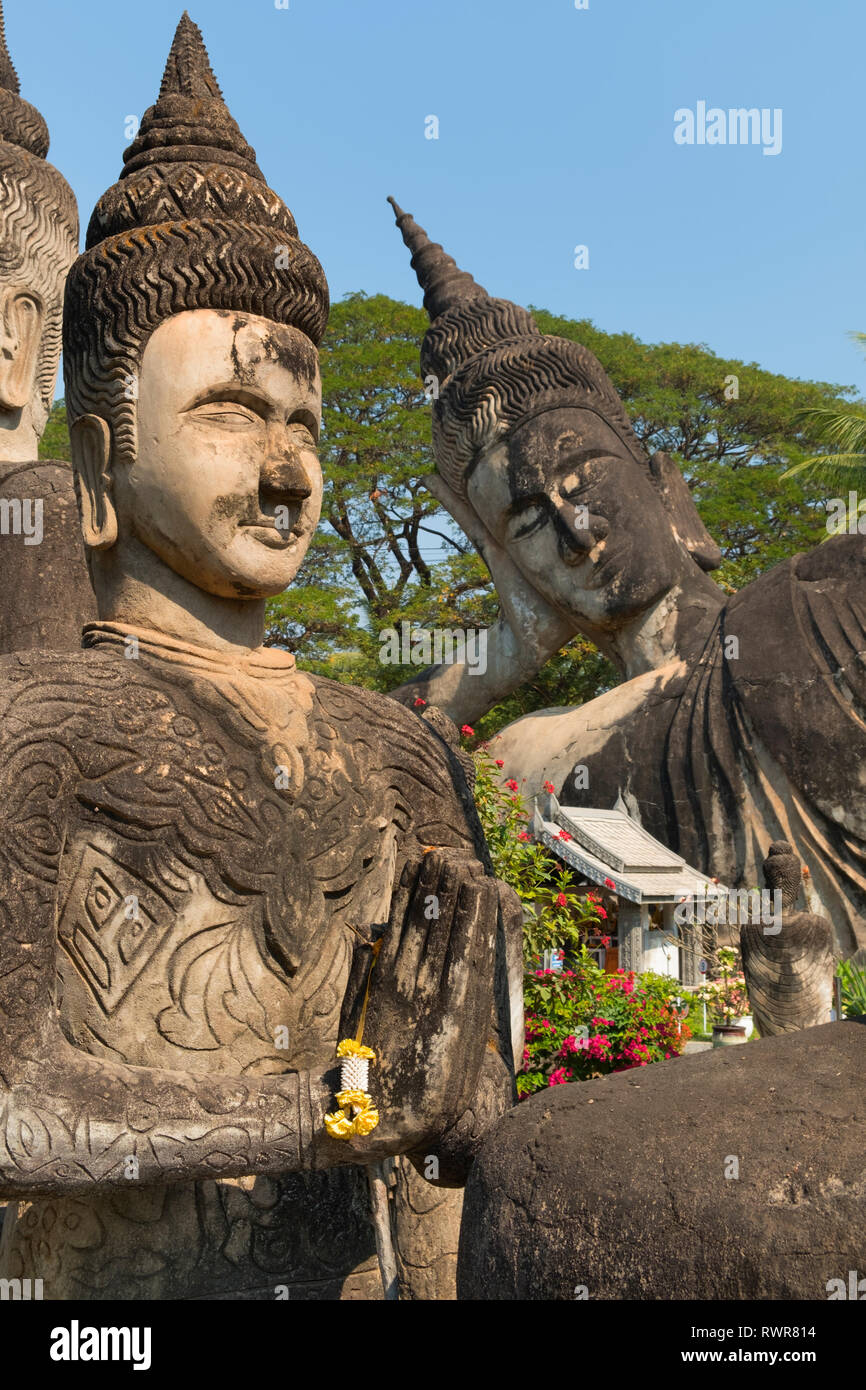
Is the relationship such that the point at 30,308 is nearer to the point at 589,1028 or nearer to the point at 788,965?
the point at 589,1028

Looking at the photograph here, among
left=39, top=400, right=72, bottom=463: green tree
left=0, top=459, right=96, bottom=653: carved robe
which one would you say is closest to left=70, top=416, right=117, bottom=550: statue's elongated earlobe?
left=0, top=459, right=96, bottom=653: carved robe

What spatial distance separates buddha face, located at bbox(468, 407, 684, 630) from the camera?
12508mm

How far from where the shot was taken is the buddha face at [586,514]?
12.5 meters

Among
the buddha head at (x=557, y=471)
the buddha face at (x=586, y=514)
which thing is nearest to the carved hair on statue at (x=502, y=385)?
the buddha head at (x=557, y=471)

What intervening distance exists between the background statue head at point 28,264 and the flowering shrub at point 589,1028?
13.0ft

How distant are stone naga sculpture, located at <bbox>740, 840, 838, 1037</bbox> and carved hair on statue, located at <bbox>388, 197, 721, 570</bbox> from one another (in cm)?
650

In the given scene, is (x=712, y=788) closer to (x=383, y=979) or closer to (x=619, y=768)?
(x=619, y=768)

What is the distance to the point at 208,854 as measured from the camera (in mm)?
2316

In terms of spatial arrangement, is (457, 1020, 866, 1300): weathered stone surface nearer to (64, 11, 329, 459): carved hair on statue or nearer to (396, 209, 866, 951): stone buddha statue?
(64, 11, 329, 459): carved hair on statue

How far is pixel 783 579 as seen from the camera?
1166 cm

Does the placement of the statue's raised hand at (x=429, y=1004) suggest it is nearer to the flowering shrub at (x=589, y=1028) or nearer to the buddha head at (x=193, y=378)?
the buddha head at (x=193, y=378)
